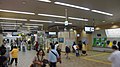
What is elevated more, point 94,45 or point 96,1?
point 96,1

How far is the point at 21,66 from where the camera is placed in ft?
34.2

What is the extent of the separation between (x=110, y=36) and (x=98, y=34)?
7.37 ft

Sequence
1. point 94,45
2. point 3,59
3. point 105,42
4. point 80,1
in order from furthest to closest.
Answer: point 94,45 < point 105,42 < point 80,1 < point 3,59

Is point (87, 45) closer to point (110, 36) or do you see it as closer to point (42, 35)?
point (110, 36)

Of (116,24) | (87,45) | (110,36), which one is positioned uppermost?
(116,24)

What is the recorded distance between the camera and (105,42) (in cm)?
2195

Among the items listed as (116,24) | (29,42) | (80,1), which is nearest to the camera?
(80,1)

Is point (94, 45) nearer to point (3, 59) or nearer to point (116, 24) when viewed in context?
point (116, 24)

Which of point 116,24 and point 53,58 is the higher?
point 116,24

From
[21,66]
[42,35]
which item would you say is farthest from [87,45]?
[21,66]

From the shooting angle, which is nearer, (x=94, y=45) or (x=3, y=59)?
(x=3, y=59)

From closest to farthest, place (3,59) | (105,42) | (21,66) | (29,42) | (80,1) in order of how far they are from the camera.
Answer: (3,59) < (80,1) < (21,66) < (105,42) < (29,42)

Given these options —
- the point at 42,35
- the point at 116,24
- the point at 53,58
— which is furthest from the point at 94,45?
the point at 53,58

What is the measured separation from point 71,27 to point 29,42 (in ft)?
24.4
